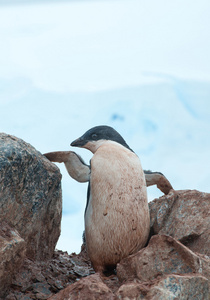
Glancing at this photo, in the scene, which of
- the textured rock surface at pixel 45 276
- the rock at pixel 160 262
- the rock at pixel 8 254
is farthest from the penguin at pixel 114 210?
the rock at pixel 8 254

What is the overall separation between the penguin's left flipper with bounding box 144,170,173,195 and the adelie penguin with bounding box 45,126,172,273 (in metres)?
0.78

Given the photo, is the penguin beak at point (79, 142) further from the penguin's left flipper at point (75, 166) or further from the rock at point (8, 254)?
the rock at point (8, 254)

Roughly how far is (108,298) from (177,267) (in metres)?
0.63

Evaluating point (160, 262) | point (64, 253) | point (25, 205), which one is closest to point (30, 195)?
point (25, 205)

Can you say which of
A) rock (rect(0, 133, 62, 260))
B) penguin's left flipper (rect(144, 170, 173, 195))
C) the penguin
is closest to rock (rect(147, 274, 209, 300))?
the penguin

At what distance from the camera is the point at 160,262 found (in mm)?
2934

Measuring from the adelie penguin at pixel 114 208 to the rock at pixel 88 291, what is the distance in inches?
41.8

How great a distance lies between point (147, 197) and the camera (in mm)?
3992

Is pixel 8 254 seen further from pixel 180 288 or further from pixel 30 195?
pixel 180 288

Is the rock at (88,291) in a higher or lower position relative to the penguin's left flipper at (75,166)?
lower

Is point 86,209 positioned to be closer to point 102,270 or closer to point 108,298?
point 102,270

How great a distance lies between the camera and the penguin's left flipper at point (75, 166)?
4645 millimetres

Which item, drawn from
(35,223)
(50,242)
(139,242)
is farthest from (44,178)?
(139,242)

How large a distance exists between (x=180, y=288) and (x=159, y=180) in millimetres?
2250
